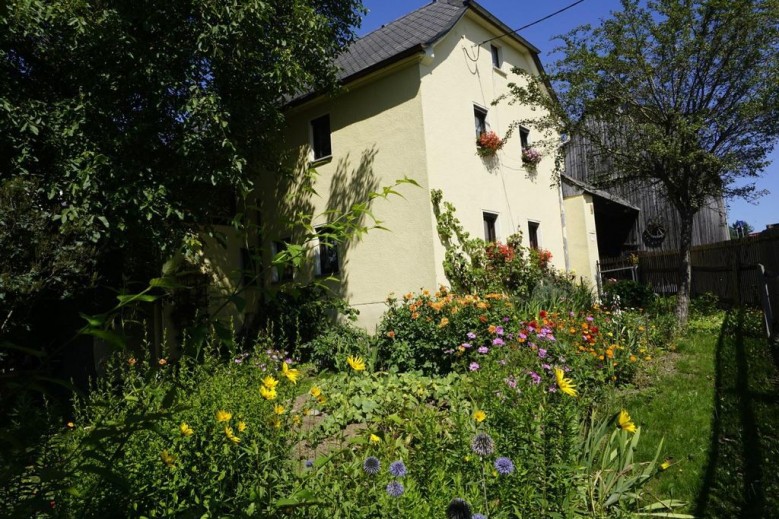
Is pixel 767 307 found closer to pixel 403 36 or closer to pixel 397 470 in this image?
pixel 397 470

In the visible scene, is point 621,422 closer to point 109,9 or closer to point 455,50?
point 109,9

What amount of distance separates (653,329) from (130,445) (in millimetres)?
8341

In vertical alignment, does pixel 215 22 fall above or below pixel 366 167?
above

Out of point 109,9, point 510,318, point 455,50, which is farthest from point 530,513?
point 455,50

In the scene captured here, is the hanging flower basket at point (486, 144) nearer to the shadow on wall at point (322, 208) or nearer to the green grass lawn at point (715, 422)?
the shadow on wall at point (322, 208)

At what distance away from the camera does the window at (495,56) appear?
12.3m

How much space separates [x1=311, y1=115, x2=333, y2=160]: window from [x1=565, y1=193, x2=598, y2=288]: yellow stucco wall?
8.28m

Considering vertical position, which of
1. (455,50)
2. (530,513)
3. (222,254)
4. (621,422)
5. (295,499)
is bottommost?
(530,513)

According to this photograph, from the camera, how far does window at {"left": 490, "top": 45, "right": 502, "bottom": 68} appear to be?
486 inches

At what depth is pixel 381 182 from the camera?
10117mm

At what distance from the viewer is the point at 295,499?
3.99 feet

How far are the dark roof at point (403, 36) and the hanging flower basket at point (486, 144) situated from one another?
102 inches

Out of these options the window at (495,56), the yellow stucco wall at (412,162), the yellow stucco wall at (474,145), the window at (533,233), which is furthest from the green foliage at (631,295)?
the window at (495,56)

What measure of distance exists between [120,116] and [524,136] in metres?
10.3
